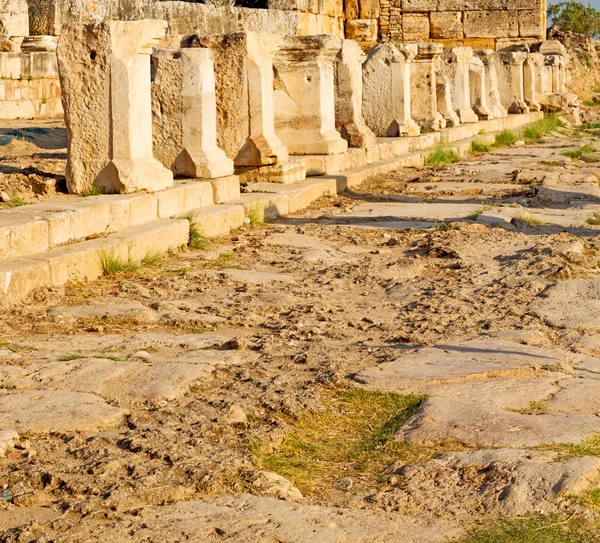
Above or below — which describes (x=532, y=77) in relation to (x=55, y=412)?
above

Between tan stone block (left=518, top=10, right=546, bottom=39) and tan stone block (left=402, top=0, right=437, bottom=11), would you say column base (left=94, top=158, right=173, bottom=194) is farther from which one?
tan stone block (left=518, top=10, right=546, bottom=39)

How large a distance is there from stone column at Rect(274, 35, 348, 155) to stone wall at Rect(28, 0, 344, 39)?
3826 millimetres

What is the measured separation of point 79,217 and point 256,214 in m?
2.45

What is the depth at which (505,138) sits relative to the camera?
18.2 metres

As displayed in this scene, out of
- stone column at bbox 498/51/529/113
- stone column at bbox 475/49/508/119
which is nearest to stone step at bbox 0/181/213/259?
stone column at bbox 475/49/508/119

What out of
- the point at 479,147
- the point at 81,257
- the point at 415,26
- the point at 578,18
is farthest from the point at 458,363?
the point at 578,18

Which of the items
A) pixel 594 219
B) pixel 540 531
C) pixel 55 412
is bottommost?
pixel 540 531

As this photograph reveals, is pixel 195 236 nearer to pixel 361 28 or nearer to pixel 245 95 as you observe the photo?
pixel 245 95

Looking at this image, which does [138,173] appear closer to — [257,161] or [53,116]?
[257,161]

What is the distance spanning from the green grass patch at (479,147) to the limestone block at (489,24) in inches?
412

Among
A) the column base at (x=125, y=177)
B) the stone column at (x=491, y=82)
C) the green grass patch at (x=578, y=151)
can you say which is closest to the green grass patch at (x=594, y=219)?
the column base at (x=125, y=177)

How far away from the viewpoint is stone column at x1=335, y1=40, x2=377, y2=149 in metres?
12.2

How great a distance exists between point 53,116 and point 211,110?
9548mm

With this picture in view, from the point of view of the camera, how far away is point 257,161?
372 inches
